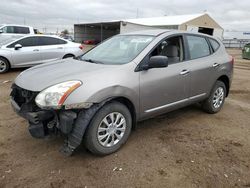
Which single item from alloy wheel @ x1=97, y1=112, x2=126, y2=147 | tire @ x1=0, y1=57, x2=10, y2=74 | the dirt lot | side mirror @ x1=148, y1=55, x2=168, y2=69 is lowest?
the dirt lot

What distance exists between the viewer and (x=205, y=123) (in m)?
4.82

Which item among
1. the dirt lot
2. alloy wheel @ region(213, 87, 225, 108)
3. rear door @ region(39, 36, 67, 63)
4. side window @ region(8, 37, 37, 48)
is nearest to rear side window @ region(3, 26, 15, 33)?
rear door @ region(39, 36, 67, 63)

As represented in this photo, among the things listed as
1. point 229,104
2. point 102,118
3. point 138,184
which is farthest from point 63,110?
point 229,104

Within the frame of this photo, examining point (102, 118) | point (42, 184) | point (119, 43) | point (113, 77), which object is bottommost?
point (42, 184)

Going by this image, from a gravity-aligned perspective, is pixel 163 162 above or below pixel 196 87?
below

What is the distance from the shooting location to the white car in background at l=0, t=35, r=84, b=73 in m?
9.52

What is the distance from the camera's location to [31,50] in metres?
9.89

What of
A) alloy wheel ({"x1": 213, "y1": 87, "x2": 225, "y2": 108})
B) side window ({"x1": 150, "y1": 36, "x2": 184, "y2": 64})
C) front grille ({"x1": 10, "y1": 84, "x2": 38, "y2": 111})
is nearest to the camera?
front grille ({"x1": 10, "y1": 84, "x2": 38, "y2": 111})

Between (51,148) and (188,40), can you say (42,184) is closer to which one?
(51,148)

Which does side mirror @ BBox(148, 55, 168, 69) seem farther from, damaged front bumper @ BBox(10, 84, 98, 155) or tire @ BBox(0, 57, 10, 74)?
tire @ BBox(0, 57, 10, 74)

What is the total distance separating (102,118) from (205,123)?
237 centimetres

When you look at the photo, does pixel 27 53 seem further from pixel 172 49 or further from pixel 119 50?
pixel 172 49

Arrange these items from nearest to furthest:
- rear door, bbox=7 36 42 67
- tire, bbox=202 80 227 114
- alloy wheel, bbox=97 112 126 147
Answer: alloy wheel, bbox=97 112 126 147, tire, bbox=202 80 227 114, rear door, bbox=7 36 42 67

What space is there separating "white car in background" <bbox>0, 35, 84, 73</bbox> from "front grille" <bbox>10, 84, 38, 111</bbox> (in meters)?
6.30
